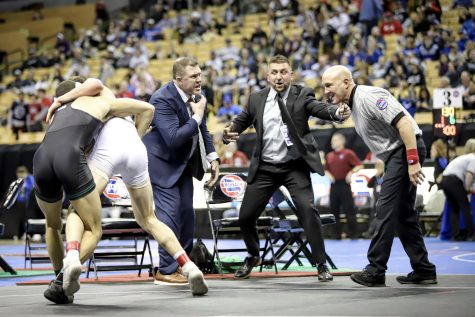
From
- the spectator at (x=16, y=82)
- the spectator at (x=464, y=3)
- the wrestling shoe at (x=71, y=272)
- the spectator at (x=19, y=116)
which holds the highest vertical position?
the spectator at (x=464, y=3)

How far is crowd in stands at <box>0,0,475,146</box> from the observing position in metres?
20.1

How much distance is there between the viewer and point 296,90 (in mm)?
8859

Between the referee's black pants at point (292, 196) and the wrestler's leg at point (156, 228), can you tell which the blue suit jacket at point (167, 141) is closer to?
the referee's black pants at point (292, 196)

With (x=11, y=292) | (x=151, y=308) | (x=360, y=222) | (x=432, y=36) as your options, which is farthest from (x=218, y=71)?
(x=151, y=308)

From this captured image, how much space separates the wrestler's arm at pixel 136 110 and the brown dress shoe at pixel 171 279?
1.58 metres

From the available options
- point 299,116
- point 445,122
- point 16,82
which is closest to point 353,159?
point 445,122

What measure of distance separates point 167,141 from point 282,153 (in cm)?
104

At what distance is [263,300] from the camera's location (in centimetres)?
668

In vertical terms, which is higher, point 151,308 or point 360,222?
point 151,308

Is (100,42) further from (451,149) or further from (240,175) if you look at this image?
(240,175)

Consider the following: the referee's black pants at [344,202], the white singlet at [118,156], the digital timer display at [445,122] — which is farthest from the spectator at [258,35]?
the white singlet at [118,156]

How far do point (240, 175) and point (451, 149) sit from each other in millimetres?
7730

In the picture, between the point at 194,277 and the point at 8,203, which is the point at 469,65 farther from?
the point at 194,277

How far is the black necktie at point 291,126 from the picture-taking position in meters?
8.57
